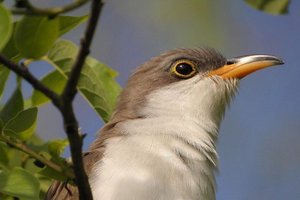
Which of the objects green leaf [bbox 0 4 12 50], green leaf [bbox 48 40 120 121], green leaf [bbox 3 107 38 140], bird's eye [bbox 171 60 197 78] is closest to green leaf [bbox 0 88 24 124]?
green leaf [bbox 3 107 38 140]

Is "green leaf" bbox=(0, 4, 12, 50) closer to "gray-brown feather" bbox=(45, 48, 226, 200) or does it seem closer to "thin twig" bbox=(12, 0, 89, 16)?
"thin twig" bbox=(12, 0, 89, 16)

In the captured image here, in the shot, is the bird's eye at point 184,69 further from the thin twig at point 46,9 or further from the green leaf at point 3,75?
the thin twig at point 46,9

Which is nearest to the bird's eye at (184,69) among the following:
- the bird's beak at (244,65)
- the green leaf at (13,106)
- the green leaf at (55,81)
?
the bird's beak at (244,65)

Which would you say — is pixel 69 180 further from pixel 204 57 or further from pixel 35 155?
pixel 204 57

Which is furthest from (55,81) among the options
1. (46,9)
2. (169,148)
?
(46,9)

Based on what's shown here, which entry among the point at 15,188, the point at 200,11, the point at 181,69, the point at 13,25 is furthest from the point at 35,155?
the point at 200,11

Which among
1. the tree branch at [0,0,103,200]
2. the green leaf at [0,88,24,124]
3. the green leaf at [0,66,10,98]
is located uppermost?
the tree branch at [0,0,103,200]

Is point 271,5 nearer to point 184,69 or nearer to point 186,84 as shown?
point 186,84
